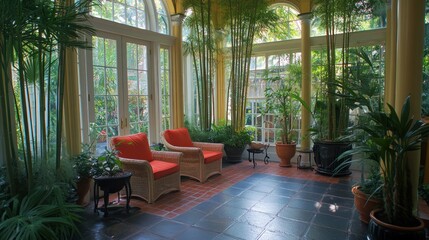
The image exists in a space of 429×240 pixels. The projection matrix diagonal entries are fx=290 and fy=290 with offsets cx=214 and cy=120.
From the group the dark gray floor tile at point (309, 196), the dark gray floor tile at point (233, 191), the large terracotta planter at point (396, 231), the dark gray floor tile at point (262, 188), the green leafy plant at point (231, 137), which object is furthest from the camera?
the green leafy plant at point (231, 137)

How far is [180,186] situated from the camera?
4.38 meters

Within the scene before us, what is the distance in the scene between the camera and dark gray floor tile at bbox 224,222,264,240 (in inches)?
112

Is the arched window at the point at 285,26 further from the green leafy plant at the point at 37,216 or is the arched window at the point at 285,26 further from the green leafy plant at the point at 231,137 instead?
the green leafy plant at the point at 37,216

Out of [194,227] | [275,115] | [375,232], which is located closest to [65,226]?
[194,227]

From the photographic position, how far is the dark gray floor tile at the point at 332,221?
3.05 metres

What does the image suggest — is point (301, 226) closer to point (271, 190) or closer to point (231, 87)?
point (271, 190)

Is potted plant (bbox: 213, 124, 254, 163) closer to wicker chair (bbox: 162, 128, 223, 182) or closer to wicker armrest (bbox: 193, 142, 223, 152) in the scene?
wicker armrest (bbox: 193, 142, 223, 152)

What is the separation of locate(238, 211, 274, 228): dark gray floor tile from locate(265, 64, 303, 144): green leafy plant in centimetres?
272

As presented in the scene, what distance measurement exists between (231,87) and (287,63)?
1310mm

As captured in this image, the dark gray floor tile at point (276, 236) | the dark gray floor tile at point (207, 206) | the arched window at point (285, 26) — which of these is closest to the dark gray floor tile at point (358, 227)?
the dark gray floor tile at point (276, 236)

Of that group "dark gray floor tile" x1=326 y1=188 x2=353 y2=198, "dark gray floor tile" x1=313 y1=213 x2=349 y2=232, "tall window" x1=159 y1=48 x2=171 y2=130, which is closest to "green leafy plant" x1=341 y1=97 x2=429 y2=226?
"dark gray floor tile" x1=313 y1=213 x2=349 y2=232

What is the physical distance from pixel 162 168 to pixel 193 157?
2.90 ft

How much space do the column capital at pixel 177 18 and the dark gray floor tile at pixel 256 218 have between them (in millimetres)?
4001

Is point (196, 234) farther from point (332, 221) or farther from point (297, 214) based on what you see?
point (332, 221)
